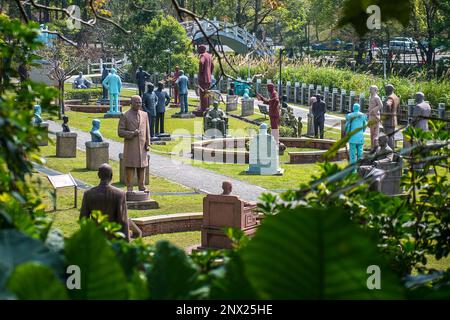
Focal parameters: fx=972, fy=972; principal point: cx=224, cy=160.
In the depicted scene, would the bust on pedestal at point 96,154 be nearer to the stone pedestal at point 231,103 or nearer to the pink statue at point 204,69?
the pink statue at point 204,69

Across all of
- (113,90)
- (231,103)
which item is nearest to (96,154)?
(113,90)

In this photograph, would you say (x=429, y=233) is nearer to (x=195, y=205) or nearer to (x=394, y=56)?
(x=195, y=205)

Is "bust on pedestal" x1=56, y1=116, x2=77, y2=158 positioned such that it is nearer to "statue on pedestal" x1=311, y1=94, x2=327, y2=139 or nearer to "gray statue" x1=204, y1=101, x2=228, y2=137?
"gray statue" x1=204, y1=101, x2=228, y2=137

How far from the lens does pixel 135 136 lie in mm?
16938

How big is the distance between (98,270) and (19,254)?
0.17 meters

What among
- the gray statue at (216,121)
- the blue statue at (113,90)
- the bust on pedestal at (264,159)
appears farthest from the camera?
the blue statue at (113,90)

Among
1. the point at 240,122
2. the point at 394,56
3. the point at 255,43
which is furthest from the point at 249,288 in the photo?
the point at 255,43

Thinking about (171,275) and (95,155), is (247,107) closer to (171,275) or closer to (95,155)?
(95,155)

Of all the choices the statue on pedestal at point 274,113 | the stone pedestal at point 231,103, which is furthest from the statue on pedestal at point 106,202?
the stone pedestal at point 231,103

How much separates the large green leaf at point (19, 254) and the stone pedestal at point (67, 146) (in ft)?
73.3

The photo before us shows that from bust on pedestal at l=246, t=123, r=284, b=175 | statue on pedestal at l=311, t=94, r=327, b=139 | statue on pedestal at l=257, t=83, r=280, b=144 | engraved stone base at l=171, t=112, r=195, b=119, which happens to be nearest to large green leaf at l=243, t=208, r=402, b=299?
bust on pedestal at l=246, t=123, r=284, b=175

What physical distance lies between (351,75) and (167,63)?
9203mm

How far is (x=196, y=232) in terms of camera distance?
49.1 ft

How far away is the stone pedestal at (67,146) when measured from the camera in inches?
941
